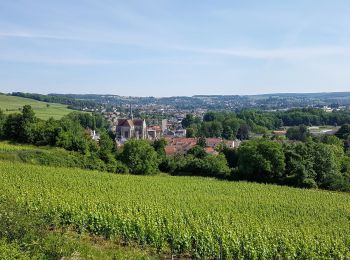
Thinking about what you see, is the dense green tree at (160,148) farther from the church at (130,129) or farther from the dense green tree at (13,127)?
the church at (130,129)

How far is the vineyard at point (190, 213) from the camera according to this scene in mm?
18000

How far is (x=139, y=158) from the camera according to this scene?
161ft

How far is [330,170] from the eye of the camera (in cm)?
4469

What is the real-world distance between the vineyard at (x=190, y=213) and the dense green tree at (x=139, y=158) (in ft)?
32.8

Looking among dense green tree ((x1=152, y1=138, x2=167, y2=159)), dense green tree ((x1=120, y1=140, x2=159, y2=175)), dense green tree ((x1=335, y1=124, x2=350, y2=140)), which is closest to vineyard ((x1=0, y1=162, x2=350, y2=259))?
dense green tree ((x1=120, y1=140, x2=159, y2=175))

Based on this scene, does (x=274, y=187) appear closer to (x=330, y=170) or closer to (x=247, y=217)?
(x=330, y=170)

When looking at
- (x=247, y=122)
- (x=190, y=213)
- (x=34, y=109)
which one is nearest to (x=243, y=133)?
(x=247, y=122)

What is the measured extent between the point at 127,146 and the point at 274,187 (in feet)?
61.9

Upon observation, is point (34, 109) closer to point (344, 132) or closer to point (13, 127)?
point (13, 127)

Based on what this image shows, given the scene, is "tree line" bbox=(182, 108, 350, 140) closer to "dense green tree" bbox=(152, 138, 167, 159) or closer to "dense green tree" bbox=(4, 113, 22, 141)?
"dense green tree" bbox=(152, 138, 167, 159)

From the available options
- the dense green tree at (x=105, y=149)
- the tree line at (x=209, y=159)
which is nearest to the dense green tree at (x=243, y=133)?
the tree line at (x=209, y=159)

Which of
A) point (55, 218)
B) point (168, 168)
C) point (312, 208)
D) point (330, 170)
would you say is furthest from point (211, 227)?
point (168, 168)

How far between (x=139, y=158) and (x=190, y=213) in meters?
25.7

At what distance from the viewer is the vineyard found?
59.1 ft
